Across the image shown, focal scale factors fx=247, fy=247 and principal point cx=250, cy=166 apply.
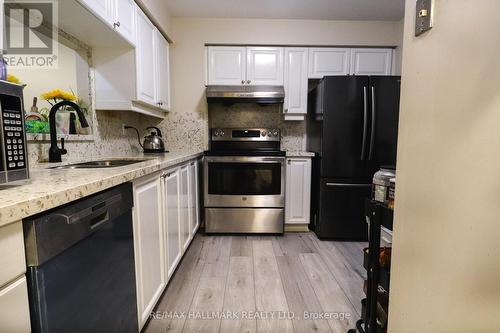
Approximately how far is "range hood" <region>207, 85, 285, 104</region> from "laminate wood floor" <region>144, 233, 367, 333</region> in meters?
1.58

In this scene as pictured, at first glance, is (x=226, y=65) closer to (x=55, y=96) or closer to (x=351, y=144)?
(x=351, y=144)

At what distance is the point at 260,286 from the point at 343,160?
149cm

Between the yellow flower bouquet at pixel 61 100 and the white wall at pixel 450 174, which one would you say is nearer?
the white wall at pixel 450 174

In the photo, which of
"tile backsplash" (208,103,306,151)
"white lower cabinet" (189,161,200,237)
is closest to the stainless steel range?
"white lower cabinet" (189,161,200,237)

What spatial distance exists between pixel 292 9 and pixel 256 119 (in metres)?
1.26

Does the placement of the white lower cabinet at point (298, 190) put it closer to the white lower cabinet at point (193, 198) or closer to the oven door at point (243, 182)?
the oven door at point (243, 182)

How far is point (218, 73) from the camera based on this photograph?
290 cm

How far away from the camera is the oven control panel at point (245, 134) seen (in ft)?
10.1

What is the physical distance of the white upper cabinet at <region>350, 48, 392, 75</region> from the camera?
2.95m

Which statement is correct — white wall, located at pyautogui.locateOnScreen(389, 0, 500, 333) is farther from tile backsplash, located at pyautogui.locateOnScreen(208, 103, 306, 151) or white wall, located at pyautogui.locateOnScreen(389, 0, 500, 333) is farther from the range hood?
tile backsplash, located at pyautogui.locateOnScreen(208, 103, 306, 151)

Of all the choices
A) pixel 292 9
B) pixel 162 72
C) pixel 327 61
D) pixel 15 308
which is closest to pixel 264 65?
pixel 292 9

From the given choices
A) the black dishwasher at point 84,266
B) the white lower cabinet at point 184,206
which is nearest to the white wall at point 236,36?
the white lower cabinet at point 184,206

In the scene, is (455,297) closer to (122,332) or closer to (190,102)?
(122,332)

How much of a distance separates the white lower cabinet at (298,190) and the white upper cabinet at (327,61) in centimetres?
108
